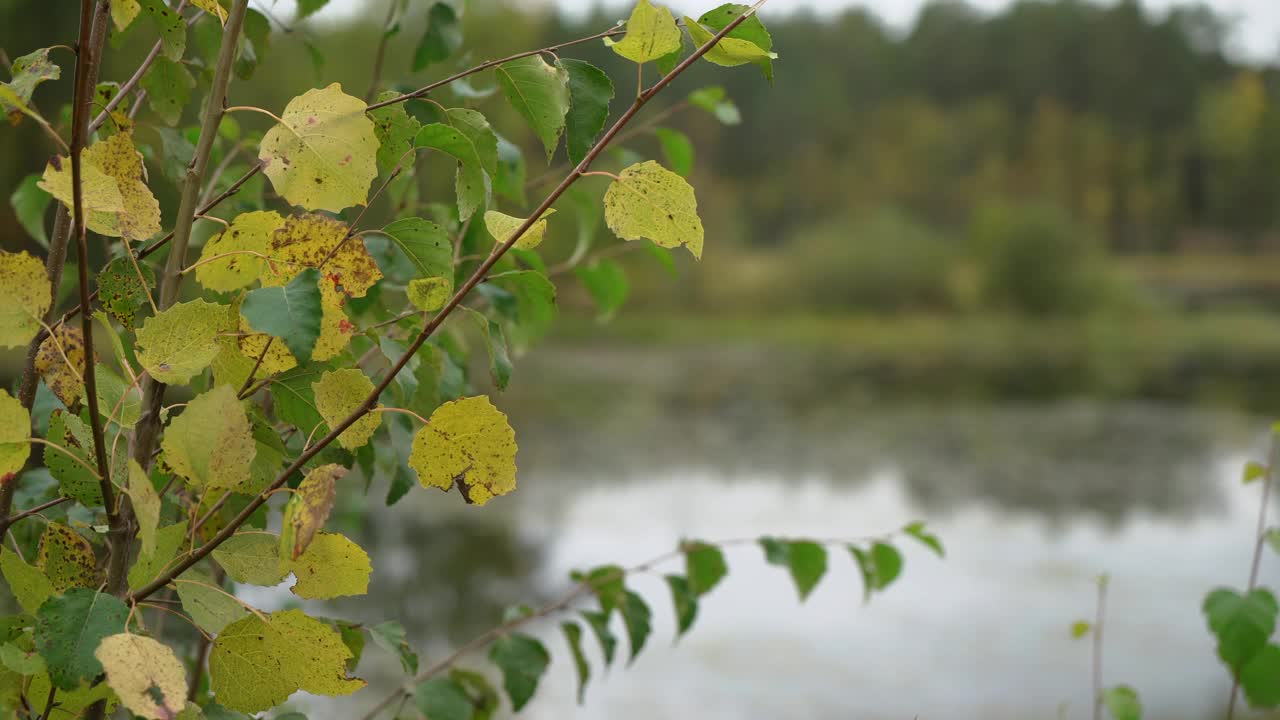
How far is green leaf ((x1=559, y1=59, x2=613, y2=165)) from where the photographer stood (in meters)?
0.37

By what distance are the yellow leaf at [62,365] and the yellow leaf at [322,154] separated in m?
0.10

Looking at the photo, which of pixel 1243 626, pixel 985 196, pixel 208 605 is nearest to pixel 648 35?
pixel 208 605

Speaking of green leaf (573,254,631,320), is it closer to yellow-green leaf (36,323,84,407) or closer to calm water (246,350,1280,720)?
yellow-green leaf (36,323,84,407)

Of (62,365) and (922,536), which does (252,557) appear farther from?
(922,536)

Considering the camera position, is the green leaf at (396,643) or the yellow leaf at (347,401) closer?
the yellow leaf at (347,401)

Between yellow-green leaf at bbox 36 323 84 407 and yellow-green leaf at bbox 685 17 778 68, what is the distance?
9.7 inches

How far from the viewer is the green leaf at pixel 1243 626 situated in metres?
0.70

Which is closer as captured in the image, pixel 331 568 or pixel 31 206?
pixel 331 568

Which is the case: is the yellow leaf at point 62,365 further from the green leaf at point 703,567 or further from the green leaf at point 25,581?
the green leaf at point 703,567

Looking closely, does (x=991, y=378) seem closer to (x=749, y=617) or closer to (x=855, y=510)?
(x=855, y=510)

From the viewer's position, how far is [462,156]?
381mm

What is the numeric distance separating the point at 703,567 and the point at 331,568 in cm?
41

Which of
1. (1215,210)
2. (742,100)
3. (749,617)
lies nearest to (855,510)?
(749,617)

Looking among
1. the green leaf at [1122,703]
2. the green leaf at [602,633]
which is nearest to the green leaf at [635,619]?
the green leaf at [602,633]
